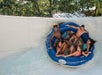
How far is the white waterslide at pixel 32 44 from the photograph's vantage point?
3.77 meters

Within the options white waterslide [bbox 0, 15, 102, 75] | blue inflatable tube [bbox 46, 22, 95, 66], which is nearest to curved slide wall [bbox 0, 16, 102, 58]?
white waterslide [bbox 0, 15, 102, 75]

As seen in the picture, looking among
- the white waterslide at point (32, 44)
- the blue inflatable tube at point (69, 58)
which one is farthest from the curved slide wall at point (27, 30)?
the blue inflatable tube at point (69, 58)

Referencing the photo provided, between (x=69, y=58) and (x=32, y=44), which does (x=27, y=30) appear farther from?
(x=69, y=58)

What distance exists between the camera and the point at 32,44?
3.96m

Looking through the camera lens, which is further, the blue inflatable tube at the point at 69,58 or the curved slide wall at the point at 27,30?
the curved slide wall at the point at 27,30

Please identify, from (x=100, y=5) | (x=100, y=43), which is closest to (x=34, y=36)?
(x=100, y=43)

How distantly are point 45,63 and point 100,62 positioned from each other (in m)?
0.83

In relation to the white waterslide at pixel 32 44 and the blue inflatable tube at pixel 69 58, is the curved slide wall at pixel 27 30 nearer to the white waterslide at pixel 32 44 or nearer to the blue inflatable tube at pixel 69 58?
the white waterslide at pixel 32 44

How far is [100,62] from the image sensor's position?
3811 mm

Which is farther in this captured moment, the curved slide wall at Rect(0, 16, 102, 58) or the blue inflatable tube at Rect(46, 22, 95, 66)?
the curved slide wall at Rect(0, 16, 102, 58)

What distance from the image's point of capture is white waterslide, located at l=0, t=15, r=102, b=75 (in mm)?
3766

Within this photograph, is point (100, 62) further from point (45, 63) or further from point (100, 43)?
point (45, 63)

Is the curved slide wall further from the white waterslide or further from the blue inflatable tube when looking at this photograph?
the blue inflatable tube

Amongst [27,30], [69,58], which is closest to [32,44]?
[27,30]
